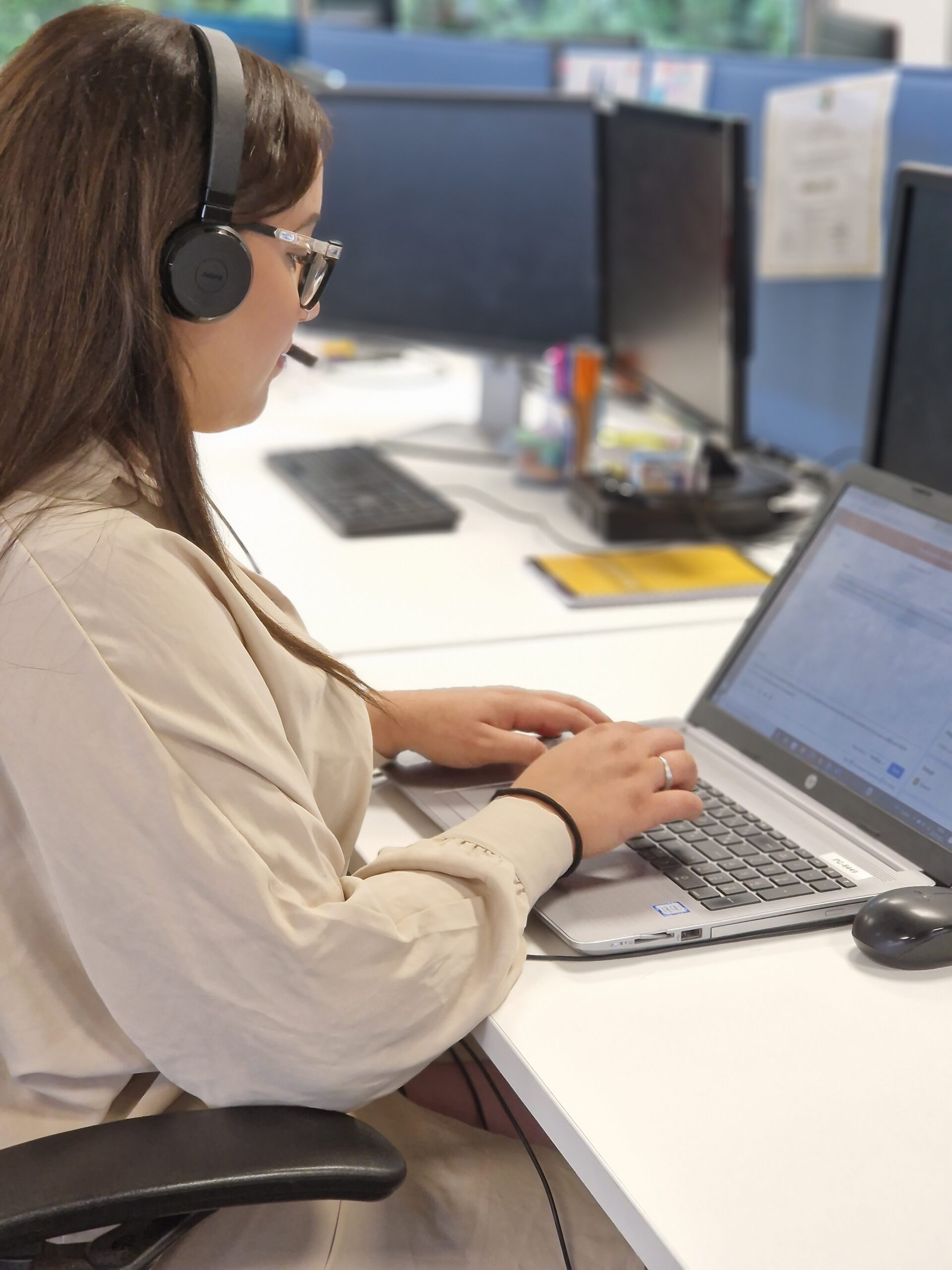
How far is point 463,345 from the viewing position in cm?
190

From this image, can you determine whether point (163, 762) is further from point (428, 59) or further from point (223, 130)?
point (428, 59)

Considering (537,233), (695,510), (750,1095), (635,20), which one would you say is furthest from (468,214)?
(635,20)

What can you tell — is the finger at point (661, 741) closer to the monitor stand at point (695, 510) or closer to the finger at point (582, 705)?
the finger at point (582, 705)

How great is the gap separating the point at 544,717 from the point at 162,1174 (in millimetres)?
431

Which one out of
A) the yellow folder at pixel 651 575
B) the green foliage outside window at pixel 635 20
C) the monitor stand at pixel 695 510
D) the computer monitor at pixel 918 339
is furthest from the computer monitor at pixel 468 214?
the green foliage outside window at pixel 635 20

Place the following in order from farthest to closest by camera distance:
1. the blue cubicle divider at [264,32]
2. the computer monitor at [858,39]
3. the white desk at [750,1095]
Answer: the blue cubicle divider at [264,32]
the computer monitor at [858,39]
the white desk at [750,1095]

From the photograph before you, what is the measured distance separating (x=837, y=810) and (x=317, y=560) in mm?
721

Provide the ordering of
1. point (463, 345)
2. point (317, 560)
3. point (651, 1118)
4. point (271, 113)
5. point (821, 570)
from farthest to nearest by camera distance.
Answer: point (463, 345), point (317, 560), point (821, 570), point (271, 113), point (651, 1118)

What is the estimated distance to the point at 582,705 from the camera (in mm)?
982

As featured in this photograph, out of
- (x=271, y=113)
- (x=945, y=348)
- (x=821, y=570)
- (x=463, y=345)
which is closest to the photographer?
(x=271, y=113)

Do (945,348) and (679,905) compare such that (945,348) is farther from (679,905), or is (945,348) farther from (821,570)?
(679,905)

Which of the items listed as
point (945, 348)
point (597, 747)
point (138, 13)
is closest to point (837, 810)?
point (597, 747)

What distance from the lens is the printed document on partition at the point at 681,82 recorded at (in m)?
2.01

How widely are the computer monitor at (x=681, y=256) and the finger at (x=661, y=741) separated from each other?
730 mm
